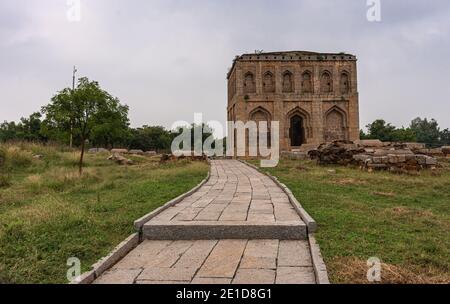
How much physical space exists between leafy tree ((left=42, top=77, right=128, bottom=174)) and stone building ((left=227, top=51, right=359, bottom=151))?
19.1m

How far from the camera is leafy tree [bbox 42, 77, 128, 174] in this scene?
551 inches

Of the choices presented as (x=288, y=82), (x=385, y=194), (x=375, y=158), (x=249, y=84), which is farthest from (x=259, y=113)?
(x=385, y=194)

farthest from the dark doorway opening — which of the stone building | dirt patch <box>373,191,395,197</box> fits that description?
dirt patch <box>373,191,395,197</box>

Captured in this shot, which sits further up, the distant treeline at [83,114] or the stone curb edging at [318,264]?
the distant treeline at [83,114]

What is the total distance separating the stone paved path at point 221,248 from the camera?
3.73 m

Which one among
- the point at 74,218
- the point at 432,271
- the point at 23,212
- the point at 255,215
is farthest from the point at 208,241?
the point at 23,212

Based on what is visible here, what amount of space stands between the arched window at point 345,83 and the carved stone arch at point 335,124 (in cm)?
165

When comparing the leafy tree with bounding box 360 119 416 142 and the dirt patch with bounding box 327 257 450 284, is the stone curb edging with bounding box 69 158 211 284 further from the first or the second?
the leafy tree with bounding box 360 119 416 142

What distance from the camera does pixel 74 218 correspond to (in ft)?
18.9

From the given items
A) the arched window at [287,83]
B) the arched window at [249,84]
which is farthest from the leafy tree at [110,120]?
the arched window at [287,83]

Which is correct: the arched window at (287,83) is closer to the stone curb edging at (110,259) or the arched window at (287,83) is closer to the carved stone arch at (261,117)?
the carved stone arch at (261,117)
